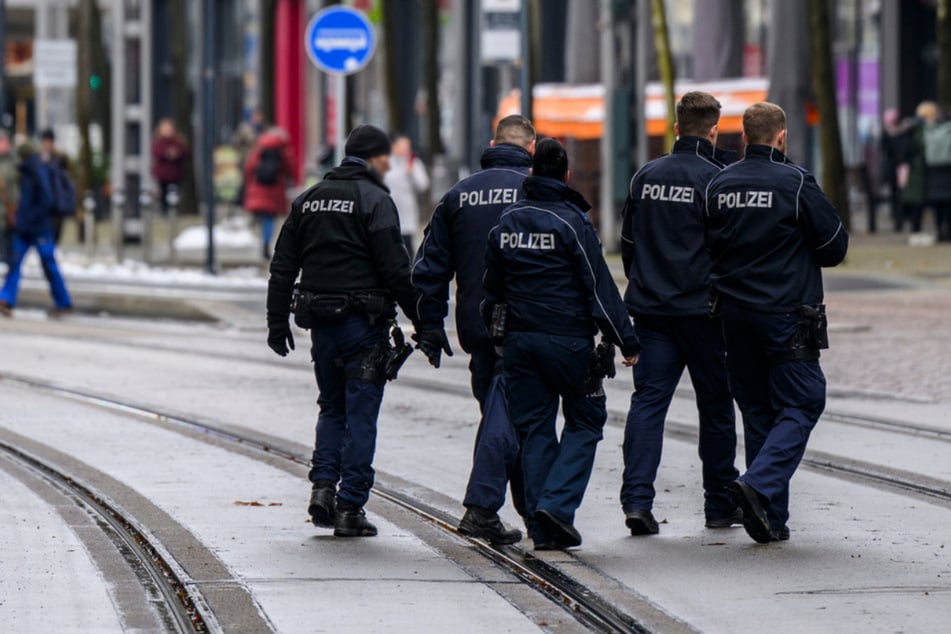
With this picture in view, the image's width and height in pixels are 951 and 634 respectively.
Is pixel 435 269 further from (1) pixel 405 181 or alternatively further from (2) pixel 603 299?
(1) pixel 405 181

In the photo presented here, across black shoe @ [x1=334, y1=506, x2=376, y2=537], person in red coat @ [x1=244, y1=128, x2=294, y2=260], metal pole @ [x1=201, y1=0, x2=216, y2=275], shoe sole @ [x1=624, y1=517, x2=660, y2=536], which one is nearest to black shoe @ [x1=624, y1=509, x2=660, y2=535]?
shoe sole @ [x1=624, y1=517, x2=660, y2=536]

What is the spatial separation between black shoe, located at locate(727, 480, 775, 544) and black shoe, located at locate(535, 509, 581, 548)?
640 millimetres

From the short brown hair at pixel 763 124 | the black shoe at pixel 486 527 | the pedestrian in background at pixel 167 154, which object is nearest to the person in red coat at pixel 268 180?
the pedestrian in background at pixel 167 154

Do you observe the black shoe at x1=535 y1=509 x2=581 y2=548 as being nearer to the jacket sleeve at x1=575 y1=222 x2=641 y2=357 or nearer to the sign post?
the jacket sleeve at x1=575 y1=222 x2=641 y2=357

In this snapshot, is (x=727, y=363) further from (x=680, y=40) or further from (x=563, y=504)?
(x=680, y=40)

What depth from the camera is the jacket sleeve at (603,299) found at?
846cm

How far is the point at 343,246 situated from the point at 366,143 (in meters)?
0.50

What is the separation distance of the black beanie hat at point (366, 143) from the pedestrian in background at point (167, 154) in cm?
2904

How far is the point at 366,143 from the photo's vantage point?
9.25 m

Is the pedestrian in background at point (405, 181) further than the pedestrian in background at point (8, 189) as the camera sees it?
No

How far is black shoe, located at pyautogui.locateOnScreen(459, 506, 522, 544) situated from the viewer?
8625 mm

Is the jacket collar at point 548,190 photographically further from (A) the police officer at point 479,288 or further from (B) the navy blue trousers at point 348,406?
(B) the navy blue trousers at point 348,406

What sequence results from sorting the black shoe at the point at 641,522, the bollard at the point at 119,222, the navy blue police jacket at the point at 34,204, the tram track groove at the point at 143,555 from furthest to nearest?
the bollard at the point at 119,222, the navy blue police jacket at the point at 34,204, the black shoe at the point at 641,522, the tram track groove at the point at 143,555

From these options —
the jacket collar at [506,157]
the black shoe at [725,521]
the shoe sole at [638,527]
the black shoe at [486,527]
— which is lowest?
the black shoe at [725,521]
